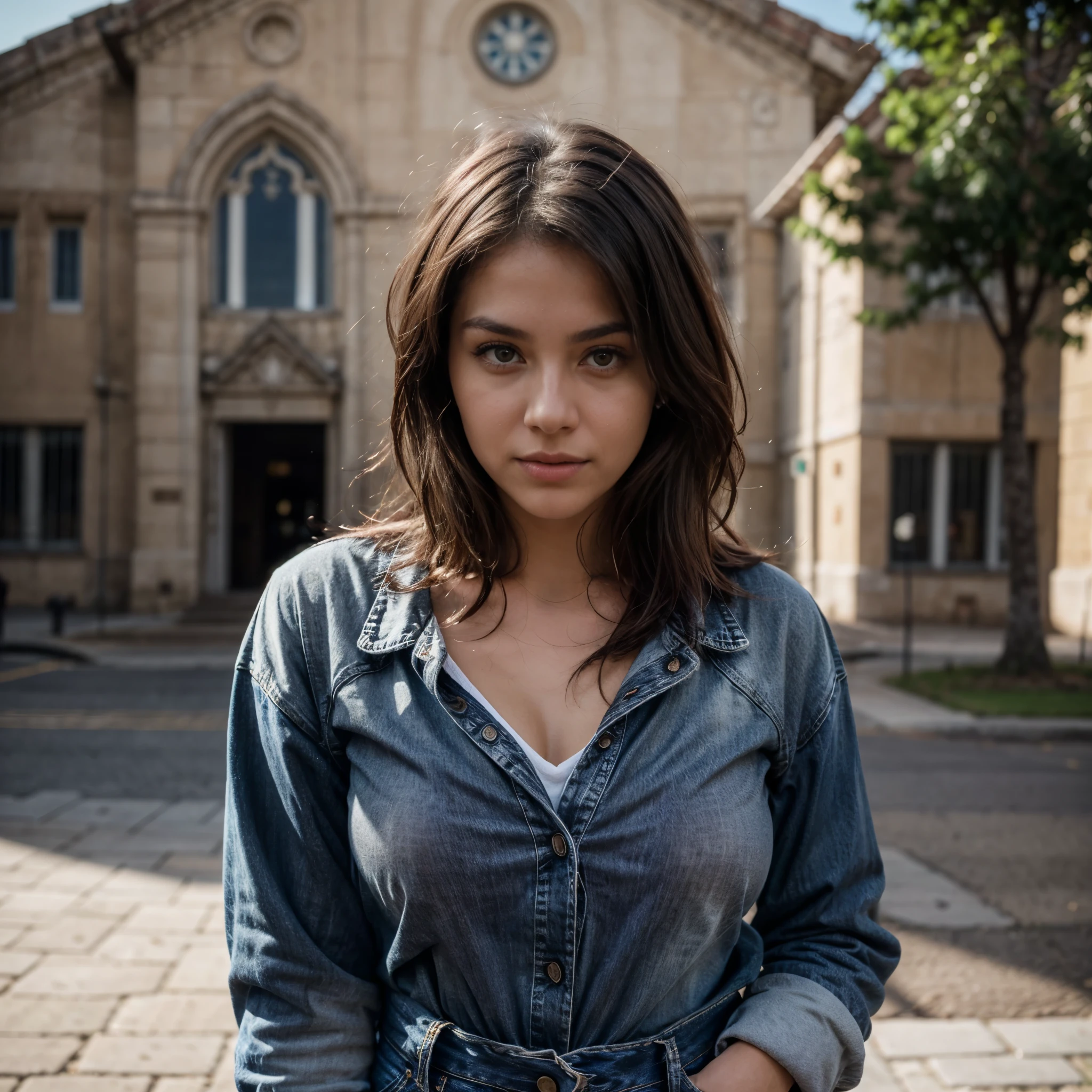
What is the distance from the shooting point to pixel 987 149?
11750 mm

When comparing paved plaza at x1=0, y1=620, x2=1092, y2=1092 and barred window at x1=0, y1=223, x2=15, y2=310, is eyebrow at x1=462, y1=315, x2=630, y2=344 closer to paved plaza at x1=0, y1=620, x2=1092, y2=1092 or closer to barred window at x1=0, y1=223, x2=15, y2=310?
paved plaza at x1=0, y1=620, x2=1092, y2=1092

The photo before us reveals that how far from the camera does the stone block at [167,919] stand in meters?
4.80

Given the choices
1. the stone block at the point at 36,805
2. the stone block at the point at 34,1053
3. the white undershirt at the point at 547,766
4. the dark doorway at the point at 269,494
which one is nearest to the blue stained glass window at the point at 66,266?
the dark doorway at the point at 269,494

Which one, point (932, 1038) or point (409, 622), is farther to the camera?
point (932, 1038)

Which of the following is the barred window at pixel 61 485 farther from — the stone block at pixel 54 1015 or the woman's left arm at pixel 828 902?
the woman's left arm at pixel 828 902

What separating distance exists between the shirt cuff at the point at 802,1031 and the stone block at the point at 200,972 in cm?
310

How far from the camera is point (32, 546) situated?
2295 centimetres

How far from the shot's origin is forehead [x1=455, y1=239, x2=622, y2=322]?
1605 mm

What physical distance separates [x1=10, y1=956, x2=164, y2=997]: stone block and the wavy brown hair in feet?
10.2

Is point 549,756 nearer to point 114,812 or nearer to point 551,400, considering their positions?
point 551,400

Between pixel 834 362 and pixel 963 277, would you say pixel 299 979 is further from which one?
pixel 834 362

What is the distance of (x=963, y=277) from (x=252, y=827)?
13.4m

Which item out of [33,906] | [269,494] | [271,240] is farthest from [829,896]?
[269,494]

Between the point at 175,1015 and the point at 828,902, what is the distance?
3.11 metres
